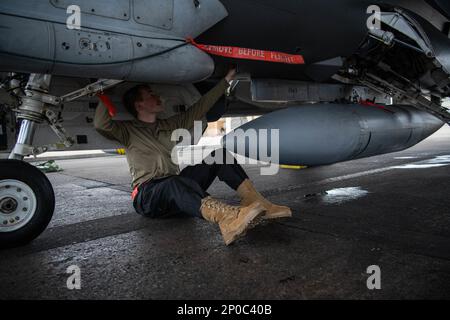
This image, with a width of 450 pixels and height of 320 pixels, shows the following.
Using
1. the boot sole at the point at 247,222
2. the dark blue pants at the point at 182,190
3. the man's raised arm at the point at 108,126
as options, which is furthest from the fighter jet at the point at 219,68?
the boot sole at the point at 247,222

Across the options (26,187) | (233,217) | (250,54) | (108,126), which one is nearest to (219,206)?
(233,217)

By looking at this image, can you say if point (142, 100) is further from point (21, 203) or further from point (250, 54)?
point (21, 203)

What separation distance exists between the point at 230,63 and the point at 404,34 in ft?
6.01

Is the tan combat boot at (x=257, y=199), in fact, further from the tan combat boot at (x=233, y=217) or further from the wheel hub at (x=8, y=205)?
the wheel hub at (x=8, y=205)

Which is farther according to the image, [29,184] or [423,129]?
[423,129]

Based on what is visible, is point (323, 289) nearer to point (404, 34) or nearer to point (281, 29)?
point (281, 29)

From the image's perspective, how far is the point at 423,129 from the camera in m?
4.53

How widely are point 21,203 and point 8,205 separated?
7cm

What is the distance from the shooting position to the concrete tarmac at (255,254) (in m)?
1.51

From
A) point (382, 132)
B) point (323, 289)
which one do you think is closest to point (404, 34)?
point (382, 132)

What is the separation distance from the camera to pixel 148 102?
107 inches

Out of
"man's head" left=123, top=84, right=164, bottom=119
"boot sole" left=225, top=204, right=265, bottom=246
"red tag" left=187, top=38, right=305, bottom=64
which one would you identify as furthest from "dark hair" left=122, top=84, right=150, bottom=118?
"boot sole" left=225, top=204, right=265, bottom=246

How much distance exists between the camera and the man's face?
8.88 ft

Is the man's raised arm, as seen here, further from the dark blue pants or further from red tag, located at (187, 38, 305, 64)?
red tag, located at (187, 38, 305, 64)
